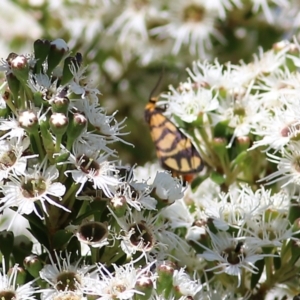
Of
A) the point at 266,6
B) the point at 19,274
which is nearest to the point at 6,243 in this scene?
the point at 19,274

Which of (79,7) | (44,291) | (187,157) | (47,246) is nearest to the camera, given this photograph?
(44,291)

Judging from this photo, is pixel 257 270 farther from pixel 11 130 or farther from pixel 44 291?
pixel 11 130

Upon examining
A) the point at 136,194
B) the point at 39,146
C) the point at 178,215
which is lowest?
the point at 178,215

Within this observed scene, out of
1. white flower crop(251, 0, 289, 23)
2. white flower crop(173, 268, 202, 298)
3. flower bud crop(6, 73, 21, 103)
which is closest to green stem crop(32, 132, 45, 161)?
flower bud crop(6, 73, 21, 103)

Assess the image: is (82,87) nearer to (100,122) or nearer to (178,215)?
(100,122)

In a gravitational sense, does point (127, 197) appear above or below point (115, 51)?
above

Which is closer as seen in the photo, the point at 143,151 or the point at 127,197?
the point at 127,197

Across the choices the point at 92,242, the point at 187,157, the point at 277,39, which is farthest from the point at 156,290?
the point at 277,39
